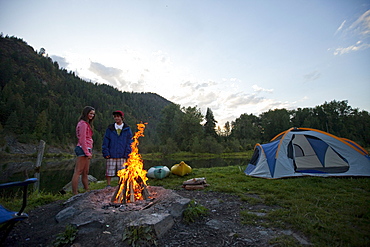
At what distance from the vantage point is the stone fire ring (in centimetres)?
272

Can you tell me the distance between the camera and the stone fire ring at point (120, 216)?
8.94 ft

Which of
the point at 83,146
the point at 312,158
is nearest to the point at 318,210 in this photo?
the point at 312,158

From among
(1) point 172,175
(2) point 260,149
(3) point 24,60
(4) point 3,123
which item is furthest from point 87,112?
(3) point 24,60

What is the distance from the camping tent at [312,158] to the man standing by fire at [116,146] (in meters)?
5.56

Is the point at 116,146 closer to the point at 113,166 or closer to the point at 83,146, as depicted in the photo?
the point at 113,166

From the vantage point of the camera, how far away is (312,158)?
8.10 m

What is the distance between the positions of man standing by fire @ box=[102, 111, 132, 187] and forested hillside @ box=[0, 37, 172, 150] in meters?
2.41

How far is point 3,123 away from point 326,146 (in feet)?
233

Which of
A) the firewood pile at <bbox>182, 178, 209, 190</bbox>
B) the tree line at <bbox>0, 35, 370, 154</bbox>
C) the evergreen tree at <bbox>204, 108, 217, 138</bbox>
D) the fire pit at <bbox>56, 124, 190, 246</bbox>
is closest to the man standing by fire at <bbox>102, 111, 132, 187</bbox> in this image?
the fire pit at <bbox>56, 124, 190, 246</bbox>

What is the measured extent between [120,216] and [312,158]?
27.9 feet

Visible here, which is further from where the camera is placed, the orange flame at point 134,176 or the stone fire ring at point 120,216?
the orange flame at point 134,176

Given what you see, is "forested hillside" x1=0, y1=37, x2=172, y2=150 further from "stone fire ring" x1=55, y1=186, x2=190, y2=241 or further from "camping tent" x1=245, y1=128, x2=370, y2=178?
"camping tent" x1=245, y1=128, x2=370, y2=178

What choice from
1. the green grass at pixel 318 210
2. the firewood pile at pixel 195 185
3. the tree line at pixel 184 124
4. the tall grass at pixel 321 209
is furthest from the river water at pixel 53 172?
the tree line at pixel 184 124

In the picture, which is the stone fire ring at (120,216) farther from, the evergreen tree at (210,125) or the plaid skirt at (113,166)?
the evergreen tree at (210,125)
